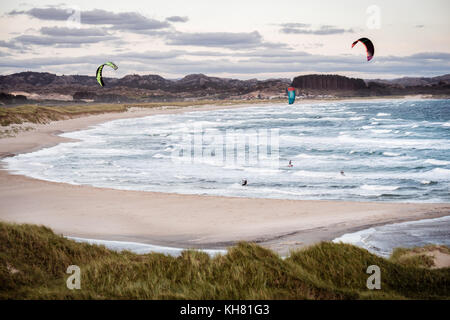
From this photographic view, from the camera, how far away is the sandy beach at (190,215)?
12508 mm

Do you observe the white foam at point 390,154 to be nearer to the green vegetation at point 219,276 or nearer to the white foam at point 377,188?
the white foam at point 377,188

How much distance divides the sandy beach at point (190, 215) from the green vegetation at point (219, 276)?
3.66 metres

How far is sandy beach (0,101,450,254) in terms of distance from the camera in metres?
12.5

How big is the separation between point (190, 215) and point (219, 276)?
915 cm

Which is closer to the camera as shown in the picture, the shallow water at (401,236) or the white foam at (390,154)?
the shallow water at (401,236)

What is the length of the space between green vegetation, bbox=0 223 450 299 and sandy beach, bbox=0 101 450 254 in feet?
12.0

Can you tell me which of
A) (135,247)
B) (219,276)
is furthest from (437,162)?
(219,276)

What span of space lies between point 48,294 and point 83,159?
990 inches

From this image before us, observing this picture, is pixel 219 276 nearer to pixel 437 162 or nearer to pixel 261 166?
pixel 261 166

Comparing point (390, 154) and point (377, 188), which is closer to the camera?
point (377, 188)

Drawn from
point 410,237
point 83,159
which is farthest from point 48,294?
point 83,159

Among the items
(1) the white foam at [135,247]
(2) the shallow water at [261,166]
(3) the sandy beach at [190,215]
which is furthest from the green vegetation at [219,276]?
(2) the shallow water at [261,166]

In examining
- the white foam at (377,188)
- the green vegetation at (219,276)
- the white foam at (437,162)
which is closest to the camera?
the green vegetation at (219,276)

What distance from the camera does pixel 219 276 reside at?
6.20 metres
